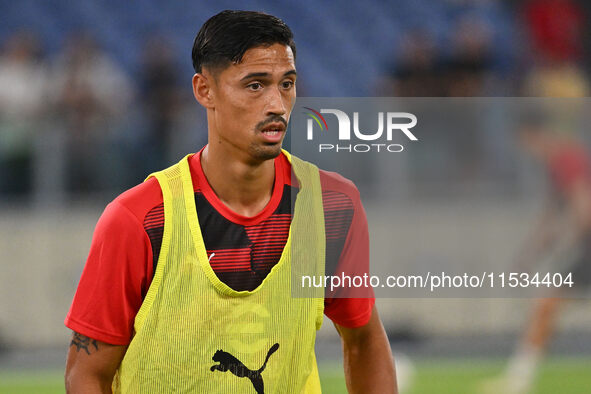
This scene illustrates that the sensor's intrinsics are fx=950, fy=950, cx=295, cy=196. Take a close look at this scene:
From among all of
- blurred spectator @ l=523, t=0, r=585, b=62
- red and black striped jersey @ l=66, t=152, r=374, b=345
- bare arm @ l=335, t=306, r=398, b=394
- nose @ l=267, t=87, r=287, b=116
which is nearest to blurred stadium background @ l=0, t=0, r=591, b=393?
blurred spectator @ l=523, t=0, r=585, b=62

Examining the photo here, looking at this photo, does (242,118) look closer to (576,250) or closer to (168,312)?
(168,312)

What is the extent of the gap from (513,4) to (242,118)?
8688 millimetres

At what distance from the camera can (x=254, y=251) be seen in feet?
9.14

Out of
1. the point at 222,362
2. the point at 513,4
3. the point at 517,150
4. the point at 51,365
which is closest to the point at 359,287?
the point at 222,362

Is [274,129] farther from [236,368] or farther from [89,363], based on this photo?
[89,363]

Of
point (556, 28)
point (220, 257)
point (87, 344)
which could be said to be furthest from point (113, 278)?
point (556, 28)

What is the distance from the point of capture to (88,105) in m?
8.49

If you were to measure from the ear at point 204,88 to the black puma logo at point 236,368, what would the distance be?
733 millimetres

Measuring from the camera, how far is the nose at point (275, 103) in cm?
266

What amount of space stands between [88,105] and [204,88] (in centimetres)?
592

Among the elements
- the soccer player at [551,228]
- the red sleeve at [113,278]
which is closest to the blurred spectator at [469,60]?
the soccer player at [551,228]

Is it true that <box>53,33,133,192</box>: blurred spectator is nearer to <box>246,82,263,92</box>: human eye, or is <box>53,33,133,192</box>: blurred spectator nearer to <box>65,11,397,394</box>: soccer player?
<box>65,11,397,394</box>: soccer player

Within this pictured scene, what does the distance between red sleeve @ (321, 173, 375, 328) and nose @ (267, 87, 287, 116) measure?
0.34 meters

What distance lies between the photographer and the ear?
279 cm
